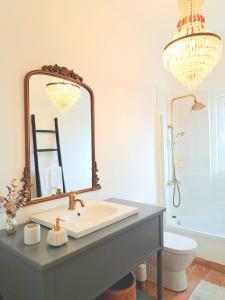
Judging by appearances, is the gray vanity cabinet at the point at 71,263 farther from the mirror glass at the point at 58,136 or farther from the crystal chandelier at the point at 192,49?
the crystal chandelier at the point at 192,49

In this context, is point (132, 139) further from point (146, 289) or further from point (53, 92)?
point (146, 289)

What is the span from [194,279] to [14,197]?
197cm

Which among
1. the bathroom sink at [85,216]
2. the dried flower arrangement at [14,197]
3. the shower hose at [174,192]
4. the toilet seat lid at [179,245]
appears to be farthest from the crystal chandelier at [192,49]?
the shower hose at [174,192]

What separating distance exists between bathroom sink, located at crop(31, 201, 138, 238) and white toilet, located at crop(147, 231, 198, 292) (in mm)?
698

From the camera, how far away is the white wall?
1.45 metres

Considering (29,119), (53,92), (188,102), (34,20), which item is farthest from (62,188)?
(188,102)

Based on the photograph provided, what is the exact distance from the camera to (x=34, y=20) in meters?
1.56

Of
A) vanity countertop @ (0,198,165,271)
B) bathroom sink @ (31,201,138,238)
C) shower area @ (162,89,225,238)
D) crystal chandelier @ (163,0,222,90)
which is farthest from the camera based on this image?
shower area @ (162,89,225,238)

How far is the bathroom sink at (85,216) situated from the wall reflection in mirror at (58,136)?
178mm

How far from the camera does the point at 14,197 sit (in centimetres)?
143

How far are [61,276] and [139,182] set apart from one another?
63.6 inches

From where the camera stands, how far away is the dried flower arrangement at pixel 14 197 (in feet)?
4.25

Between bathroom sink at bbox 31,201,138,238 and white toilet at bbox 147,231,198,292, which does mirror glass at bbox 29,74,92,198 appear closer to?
bathroom sink at bbox 31,201,138,238

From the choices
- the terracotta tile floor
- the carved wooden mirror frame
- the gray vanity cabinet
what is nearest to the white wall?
the carved wooden mirror frame
